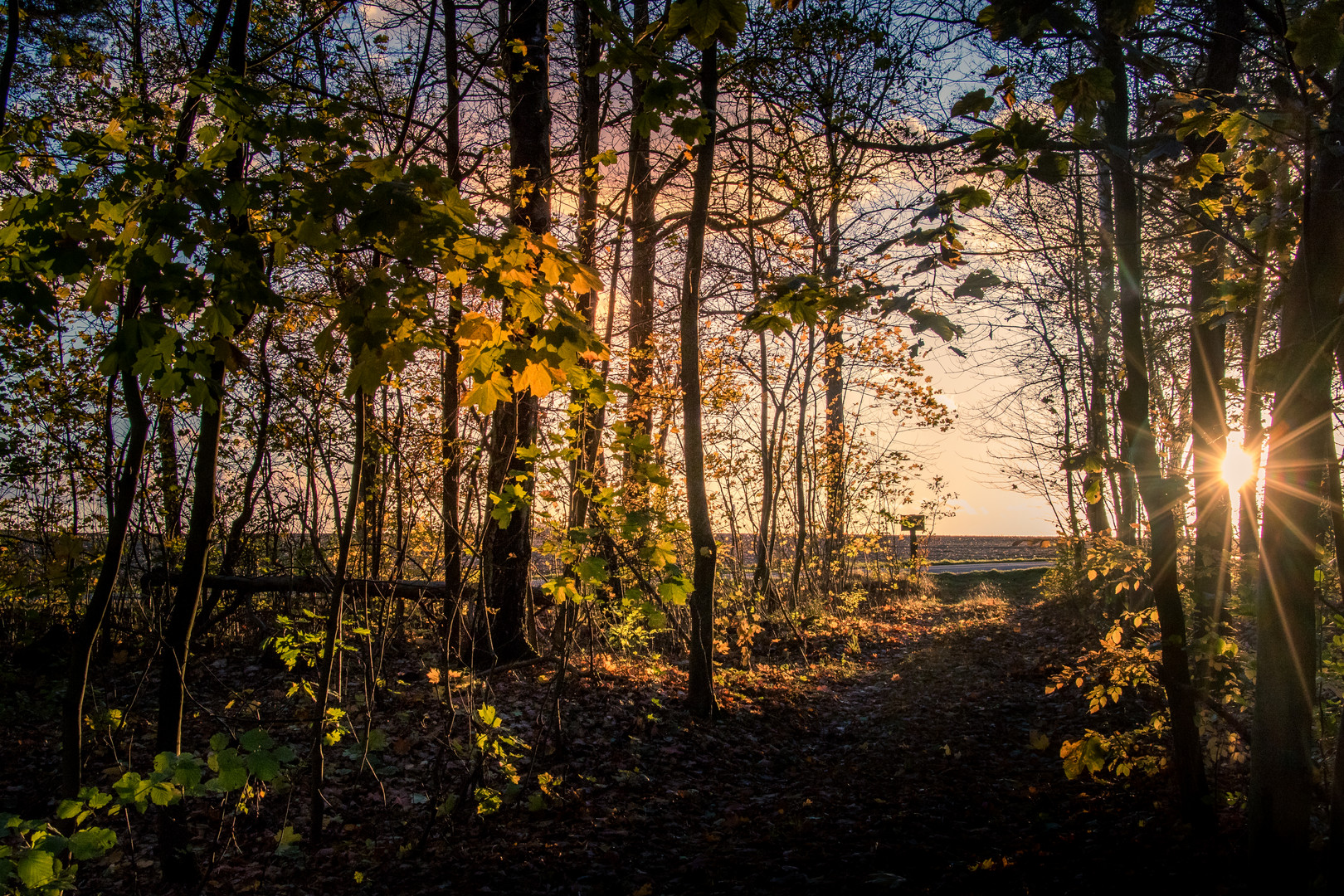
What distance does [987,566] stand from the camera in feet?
78.7

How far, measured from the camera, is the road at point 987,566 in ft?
71.2

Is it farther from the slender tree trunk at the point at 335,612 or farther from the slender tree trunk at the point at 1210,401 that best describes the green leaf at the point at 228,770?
the slender tree trunk at the point at 1210,401

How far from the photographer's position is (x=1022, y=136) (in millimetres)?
2508

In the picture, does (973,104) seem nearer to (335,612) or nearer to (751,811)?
(335,612)

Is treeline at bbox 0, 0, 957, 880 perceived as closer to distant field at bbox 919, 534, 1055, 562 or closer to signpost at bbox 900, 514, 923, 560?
signpost at bbox 900, 514, 923, 560

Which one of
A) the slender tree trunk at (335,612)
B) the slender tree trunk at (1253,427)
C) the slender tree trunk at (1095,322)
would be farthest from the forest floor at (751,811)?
the slender tree trunk at (1095,322)

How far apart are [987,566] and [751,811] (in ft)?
74.2

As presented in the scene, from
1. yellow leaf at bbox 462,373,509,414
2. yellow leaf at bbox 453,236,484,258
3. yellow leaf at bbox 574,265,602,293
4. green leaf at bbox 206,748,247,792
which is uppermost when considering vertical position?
yellow leaf at bbox 453,236,484,258

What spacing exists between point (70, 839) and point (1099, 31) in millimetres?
4521

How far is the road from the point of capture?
2172cm

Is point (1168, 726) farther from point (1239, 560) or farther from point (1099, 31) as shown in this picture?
point (1099, 31)

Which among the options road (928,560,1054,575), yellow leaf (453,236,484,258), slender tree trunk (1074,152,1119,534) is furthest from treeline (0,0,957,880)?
road (928,560,1054,575)

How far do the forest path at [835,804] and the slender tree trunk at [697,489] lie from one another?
1.22 ft

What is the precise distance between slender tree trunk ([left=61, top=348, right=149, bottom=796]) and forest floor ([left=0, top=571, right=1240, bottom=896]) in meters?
0.59
